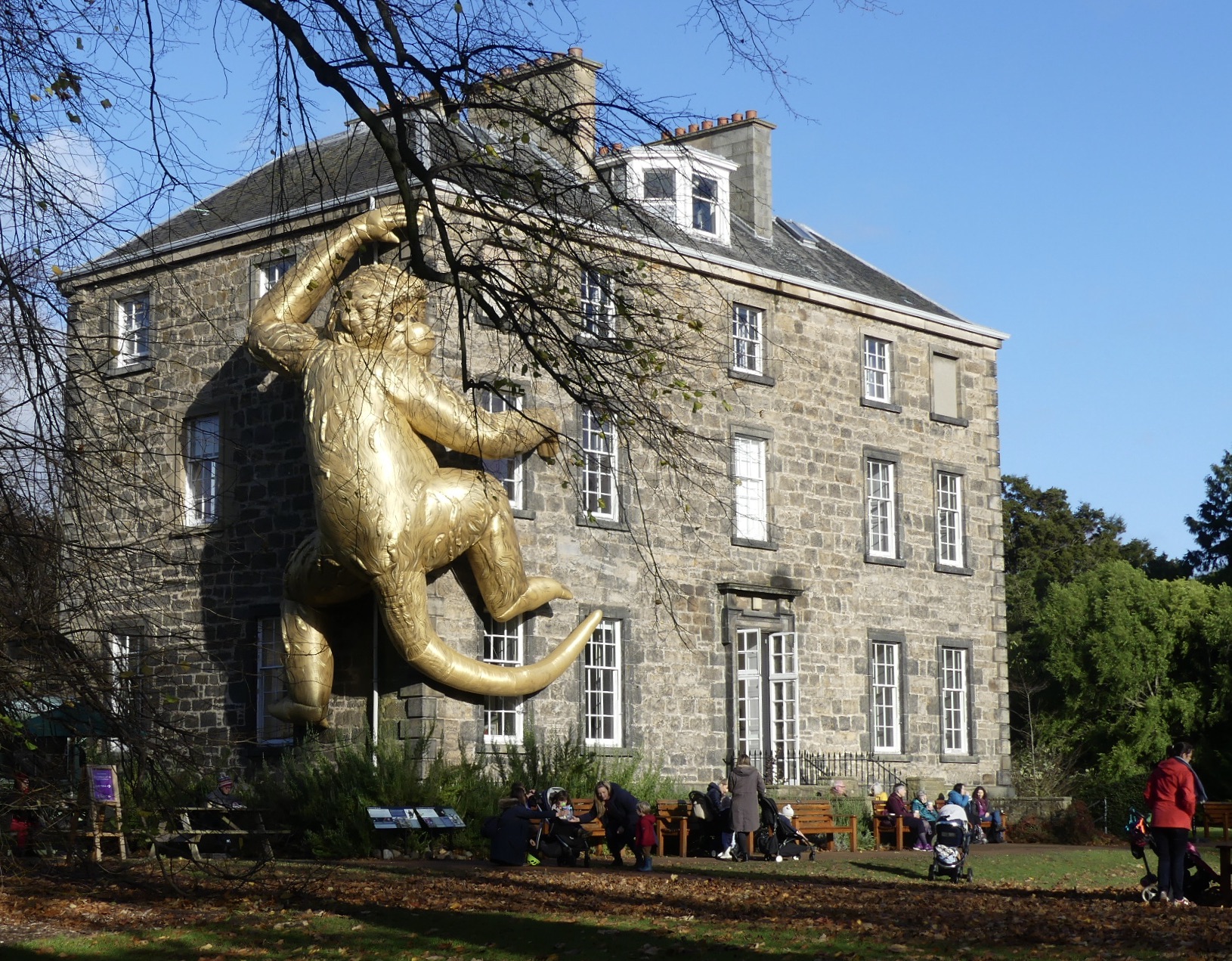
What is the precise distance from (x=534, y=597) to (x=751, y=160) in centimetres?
1115

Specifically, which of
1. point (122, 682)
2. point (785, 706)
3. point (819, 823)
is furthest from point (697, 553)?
point (122, 682)

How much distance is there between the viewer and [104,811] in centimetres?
1630

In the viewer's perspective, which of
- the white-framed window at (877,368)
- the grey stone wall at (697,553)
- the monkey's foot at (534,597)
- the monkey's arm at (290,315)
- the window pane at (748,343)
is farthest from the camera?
the white-framed window at (877,368)

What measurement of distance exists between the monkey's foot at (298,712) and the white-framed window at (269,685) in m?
0.59

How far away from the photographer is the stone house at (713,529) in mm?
23641

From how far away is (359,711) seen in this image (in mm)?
22922

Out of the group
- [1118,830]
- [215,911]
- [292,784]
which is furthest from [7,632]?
[1118,830]

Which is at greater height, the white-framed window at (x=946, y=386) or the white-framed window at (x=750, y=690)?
the white-framed window at (x=946, y=386)

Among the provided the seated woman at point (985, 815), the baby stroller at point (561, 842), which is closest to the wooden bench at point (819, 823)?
the seated woman at point (985, 815)

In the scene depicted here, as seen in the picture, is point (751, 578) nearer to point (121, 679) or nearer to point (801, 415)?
point (801, 415)

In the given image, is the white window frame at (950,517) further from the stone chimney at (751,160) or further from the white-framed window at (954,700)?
the stone chimney at (751,160)

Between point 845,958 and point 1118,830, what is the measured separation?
22801 millimetres

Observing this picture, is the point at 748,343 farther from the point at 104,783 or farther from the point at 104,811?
the point at 104,811

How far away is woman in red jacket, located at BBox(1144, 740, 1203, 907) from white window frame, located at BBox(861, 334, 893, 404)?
52.0ft
